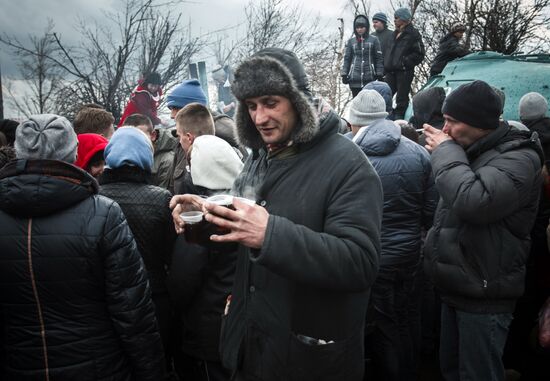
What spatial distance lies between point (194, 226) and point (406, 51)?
28.7 feet

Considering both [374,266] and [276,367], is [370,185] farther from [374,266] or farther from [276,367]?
[276,367]

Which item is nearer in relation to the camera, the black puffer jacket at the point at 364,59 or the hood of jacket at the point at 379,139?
the hood of jacket at the point at 379,139

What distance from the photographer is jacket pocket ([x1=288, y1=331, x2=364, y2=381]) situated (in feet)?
5.64

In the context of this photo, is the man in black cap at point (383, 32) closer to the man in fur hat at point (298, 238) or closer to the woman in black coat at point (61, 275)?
the man in fur hat at point (298, 238)

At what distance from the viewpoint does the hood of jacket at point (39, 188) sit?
2053 mm

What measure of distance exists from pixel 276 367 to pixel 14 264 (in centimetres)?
138

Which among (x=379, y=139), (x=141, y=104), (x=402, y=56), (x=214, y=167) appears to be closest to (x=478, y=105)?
(x=379, y=139)

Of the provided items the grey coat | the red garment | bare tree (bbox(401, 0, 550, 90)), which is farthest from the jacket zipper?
bare tree (bbox(401, 0, 550, 90))

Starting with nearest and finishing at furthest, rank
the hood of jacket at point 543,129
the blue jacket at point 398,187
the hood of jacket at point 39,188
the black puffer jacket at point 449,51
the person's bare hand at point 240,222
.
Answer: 1. the person's bare hand at point 240,222
2. the hood of jacket at point 39,188
3. the blue jacket at point 398,187
4. the hood of jacket at point 543,129
5. the black puffer jacket at point 449,51

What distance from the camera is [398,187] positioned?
3.35 m

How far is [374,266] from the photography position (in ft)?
5.41

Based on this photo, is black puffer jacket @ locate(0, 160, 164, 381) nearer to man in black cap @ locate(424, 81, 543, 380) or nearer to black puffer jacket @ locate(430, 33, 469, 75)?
man in black cap @ locate(424, 81, 543, 380)

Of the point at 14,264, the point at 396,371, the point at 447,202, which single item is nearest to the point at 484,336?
the point at 447,202

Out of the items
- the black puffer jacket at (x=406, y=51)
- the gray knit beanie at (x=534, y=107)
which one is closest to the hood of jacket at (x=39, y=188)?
the gray knit beanie at (x=534, y=107)
